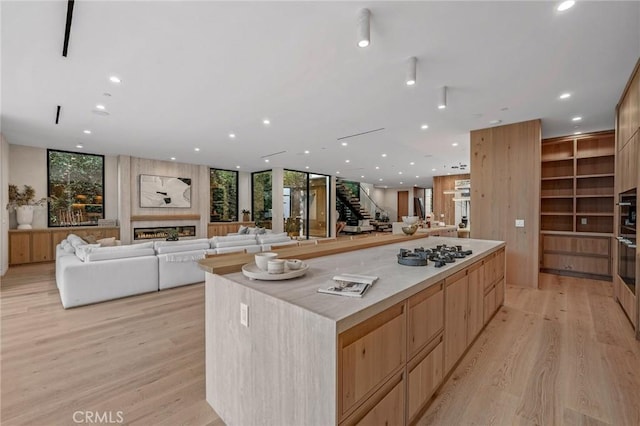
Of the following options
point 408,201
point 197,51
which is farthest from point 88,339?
point 408,201

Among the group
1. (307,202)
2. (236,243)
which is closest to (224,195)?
(307,202)

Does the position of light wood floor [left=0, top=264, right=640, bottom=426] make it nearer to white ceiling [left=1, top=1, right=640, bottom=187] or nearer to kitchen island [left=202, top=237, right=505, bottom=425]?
kitchen island [left=202, top=237, right=505, bottom=425]

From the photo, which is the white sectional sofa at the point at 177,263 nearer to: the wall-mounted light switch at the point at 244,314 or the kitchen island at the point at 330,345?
the kitchen island at the point at 330,345

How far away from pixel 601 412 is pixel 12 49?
5.65m

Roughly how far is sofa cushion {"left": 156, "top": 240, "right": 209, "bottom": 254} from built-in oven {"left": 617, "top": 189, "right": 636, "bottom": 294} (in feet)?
19.3

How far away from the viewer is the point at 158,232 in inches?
348

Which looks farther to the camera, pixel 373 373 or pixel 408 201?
pixel 408 201

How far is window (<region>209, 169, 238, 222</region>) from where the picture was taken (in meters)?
10.5

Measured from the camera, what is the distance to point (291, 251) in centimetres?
240

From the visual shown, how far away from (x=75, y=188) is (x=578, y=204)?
1219cm

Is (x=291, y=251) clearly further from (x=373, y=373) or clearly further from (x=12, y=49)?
(x=12, y=49)

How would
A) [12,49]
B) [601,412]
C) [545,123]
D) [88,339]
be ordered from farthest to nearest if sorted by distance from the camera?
[545,123]
[88,339]
[12,49]
[601,412]

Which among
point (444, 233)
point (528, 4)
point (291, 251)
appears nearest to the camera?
point (528, 4)

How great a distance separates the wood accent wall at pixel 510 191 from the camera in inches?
181
